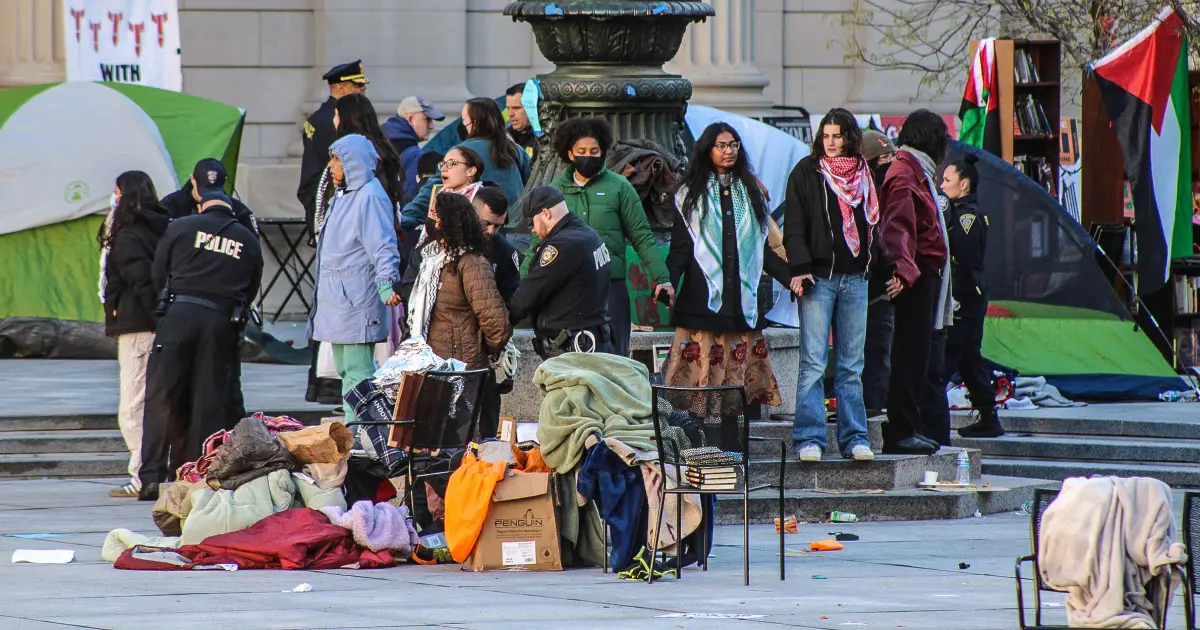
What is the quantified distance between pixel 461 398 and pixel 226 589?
1622 mm

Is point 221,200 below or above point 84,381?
above

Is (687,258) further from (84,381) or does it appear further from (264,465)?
(84,381)

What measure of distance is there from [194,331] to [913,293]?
3765 mm

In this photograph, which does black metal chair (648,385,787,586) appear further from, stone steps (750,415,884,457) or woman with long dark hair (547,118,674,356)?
stone steps (750,415,884,457)

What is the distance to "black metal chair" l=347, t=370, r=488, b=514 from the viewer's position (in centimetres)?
938

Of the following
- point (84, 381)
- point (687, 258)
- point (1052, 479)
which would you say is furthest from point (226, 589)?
point (84, 381)

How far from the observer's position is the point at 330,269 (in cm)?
1154

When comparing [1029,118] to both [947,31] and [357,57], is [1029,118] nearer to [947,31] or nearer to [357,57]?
[947,31]

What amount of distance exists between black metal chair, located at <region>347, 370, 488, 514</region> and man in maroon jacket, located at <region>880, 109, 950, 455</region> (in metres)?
2.54

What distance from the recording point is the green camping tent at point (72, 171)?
16438 mm

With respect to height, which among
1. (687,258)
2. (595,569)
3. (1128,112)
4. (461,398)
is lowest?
(595,569)

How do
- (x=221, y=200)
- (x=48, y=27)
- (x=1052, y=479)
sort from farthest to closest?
1. (x=48, y=27)
2. (x=1052, y=479)
3. (x=221, y=200)

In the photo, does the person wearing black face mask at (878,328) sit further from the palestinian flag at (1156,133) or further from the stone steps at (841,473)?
the palestinian flag at (1156,133)

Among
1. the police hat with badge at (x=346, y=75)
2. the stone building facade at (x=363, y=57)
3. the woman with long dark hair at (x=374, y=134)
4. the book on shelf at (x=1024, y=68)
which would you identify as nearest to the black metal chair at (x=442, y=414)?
the woman with long dark hair at (x=374, y=134)
